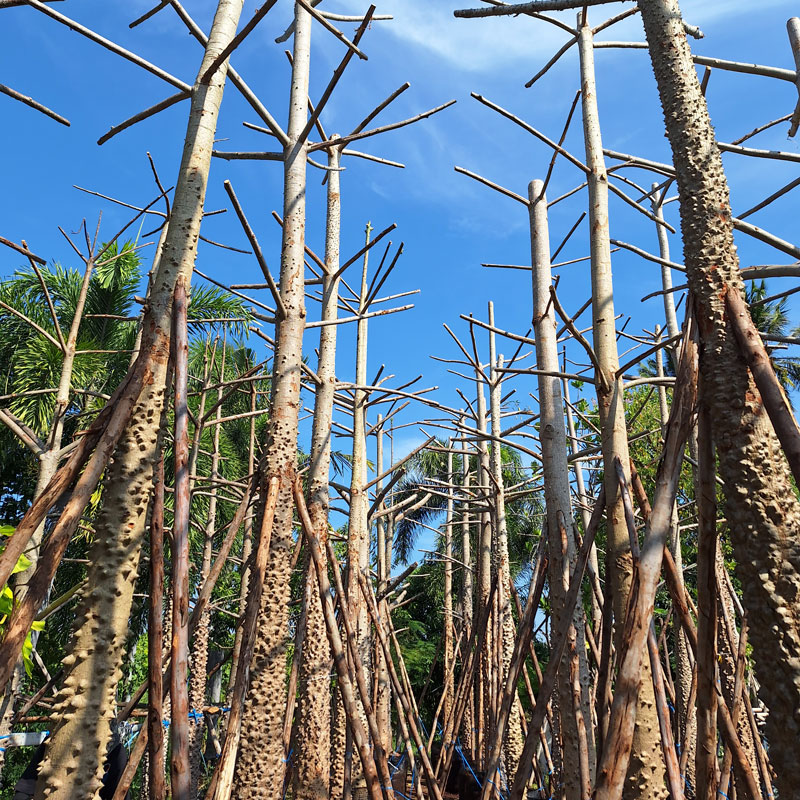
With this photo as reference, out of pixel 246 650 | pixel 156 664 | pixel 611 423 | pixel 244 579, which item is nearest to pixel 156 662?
pixel 156 664

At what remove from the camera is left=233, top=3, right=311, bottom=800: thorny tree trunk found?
10.5ft

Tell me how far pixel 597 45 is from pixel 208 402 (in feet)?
38.2

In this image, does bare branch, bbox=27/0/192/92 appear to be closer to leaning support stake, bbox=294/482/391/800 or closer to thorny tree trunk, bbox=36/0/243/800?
thorny tree trunk, bbox=36/0/243/800

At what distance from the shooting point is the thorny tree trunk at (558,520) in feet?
12.2

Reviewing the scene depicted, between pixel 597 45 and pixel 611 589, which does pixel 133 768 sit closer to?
pixel 611 589

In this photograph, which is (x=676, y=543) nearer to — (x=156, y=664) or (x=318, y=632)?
(x=318, y=632)

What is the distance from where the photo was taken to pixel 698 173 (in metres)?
2.38

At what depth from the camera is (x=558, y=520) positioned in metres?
4.25

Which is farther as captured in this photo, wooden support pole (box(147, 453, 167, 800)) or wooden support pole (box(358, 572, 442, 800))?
wooden support pole (box(358, 572, 442, 800))

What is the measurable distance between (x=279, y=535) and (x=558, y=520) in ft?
5.94

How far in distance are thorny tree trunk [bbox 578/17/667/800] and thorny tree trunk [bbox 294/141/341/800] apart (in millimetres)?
1848

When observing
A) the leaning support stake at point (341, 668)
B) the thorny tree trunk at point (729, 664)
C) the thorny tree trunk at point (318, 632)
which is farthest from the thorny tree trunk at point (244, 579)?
the thorny tree trunk at point (729, 664)

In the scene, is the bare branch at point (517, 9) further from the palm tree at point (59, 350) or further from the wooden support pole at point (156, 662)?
the palm tree at point (59, 350)

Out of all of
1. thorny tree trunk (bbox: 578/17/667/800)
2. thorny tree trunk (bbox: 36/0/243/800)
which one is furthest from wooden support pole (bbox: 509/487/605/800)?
thorny tree trunk (bbox: 36/0/243/800)
